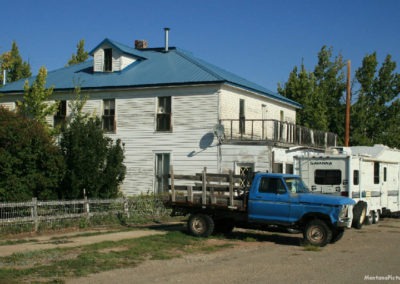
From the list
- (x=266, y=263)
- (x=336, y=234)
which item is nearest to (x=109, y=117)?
(x=336, y=234)

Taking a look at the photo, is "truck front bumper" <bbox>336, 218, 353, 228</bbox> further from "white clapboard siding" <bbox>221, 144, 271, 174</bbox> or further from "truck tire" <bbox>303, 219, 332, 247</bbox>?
"white clapboard siding" <bbox>221, 144, 271, 174</bbox>

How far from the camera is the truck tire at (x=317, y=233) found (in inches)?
609

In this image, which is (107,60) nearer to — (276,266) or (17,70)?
(276,266)

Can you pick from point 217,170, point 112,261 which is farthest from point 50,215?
point 217,170

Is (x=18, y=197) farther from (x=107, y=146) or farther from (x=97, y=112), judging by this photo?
(x=97, y=112)

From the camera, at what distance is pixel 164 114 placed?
93.7ft

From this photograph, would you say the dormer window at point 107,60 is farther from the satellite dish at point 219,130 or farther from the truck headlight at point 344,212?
the truck headlight at point 344,212

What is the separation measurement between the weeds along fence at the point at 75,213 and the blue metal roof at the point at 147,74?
282 inches

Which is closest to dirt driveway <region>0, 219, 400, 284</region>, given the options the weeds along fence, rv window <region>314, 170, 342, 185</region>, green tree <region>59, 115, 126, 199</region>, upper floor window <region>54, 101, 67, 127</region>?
the weeds along fence

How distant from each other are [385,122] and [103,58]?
82.7ft

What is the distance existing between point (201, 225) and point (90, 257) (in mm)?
5146

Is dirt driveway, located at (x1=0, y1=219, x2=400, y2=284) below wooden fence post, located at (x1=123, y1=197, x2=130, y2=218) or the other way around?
below

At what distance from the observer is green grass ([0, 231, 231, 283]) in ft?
35.0

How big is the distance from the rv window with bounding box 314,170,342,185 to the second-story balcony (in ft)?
16.8
